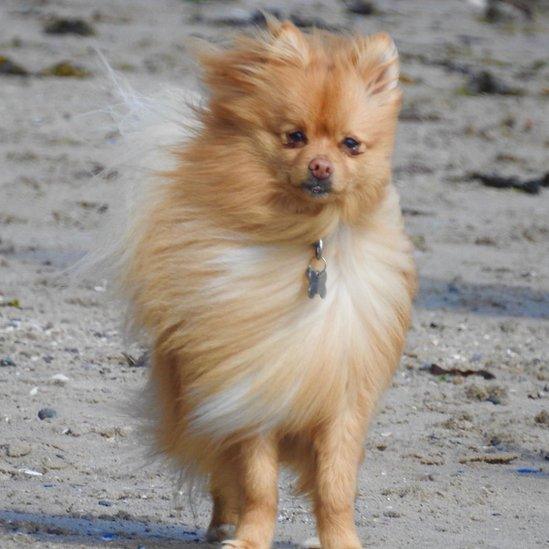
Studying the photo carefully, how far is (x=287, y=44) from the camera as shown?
447 cm

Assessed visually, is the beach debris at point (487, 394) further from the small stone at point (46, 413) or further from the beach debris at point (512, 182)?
the beach debris at point (512, 182)

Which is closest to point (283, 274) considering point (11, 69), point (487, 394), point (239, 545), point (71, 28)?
point (239, 545)

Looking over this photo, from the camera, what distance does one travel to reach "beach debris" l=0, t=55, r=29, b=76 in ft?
44.4

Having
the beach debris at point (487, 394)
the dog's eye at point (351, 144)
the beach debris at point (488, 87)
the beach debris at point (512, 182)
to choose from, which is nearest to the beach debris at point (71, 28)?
the beach debris at point (488, 87)

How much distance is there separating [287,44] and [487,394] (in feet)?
8.68

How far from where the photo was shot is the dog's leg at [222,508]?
4.65m

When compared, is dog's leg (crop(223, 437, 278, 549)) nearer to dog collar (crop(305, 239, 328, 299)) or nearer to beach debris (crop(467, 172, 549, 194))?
dog collar (crop(305, 239, 328, 299))

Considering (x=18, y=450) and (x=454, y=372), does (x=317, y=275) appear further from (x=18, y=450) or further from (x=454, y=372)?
(x=454, y=372)

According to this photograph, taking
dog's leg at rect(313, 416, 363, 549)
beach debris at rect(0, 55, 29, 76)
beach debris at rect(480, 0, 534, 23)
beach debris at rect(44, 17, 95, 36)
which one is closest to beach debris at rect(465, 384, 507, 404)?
dog's leg at rect(313, 416, 363, 549)

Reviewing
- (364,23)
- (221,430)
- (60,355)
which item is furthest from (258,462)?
(364,23)

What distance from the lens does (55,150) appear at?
1118 cm

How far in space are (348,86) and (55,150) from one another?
7032 millimetres

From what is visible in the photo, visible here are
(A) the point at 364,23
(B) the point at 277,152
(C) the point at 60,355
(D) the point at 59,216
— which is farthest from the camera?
(A) the point at 364,23

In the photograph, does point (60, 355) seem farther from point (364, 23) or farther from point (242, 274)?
point (364, 23)
